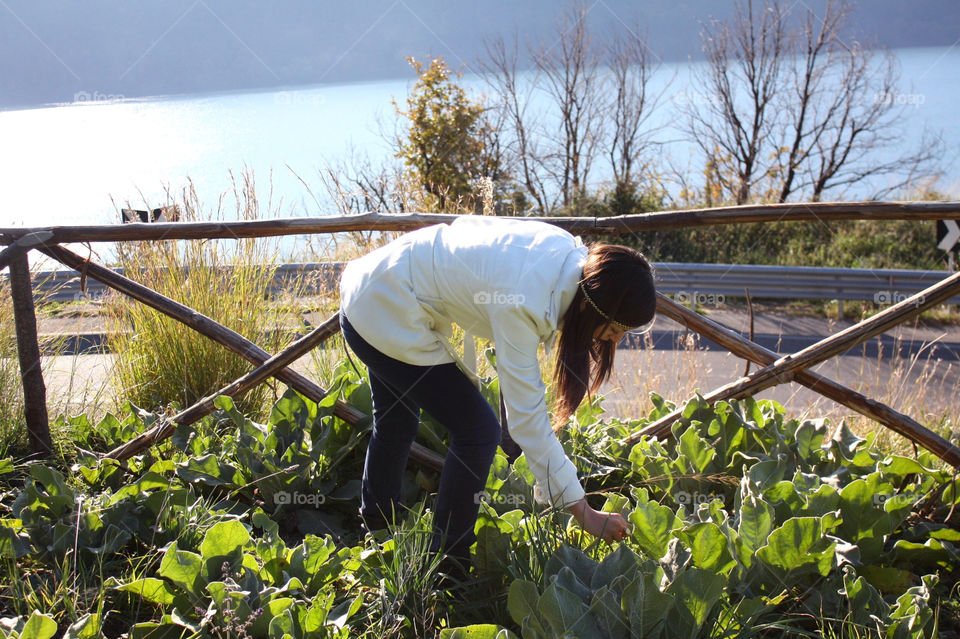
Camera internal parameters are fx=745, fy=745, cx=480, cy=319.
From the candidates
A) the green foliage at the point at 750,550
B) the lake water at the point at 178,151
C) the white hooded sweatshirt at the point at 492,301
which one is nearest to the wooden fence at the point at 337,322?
the green foliage at the point at 750,550

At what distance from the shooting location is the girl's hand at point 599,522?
6.84 feet

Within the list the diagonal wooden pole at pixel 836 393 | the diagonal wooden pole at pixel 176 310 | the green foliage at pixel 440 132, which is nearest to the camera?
the diagonal wooden pole at pixel 836 393

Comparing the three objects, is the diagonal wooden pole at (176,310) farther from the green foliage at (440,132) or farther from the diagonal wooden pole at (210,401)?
the green foliage at (440,132)

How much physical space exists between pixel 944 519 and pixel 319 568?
2.14 metres

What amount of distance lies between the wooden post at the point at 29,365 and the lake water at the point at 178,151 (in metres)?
0.49

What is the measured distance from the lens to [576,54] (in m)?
13.4

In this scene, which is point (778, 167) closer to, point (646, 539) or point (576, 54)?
point (576, 54)

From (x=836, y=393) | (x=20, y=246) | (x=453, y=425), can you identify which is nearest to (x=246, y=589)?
(x=453, y=425)

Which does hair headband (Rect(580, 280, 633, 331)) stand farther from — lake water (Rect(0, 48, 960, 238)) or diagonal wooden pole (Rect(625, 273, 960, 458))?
lake water (Rect(0, 48, 960, 238))

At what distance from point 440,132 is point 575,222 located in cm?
801

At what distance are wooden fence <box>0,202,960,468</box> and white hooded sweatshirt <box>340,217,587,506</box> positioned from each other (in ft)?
2.84

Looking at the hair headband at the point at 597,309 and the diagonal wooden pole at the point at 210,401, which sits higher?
the hair headband at the point at 597,309

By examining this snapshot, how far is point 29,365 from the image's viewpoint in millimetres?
3283

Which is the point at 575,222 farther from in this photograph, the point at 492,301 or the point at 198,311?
the point at 198,311
